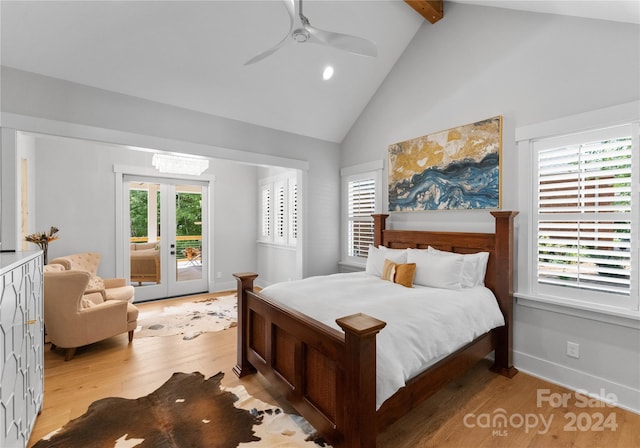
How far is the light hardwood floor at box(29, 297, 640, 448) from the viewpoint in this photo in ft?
6.35

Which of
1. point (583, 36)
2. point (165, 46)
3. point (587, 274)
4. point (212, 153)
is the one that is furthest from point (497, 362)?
point (165, 46)

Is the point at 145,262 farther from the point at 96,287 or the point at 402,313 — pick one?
the point at 402,313

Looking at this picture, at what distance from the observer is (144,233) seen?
16.5 ft

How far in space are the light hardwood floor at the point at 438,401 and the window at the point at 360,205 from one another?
2213mm

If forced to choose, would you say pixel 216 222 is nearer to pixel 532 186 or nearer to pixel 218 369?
pixel 218 369

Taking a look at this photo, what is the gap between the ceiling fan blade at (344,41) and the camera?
210cm

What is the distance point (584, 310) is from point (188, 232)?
5587 millimetres

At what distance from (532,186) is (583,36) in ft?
4.08

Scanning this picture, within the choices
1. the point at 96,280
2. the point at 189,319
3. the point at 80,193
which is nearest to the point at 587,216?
the point at 189,319

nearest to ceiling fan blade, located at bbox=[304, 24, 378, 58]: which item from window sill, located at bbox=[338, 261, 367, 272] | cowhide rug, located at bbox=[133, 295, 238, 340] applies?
window sill, located at bbox=[338, 261, 367, 272]

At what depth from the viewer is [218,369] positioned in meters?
2.79

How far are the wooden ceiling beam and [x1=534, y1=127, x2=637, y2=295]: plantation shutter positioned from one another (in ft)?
6.31

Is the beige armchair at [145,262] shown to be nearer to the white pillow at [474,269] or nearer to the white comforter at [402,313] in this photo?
the white comforter at [402,313]

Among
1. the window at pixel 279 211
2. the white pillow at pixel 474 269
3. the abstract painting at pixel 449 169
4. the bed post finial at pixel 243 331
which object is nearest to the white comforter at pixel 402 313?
the white pillow at pixel 474 269
